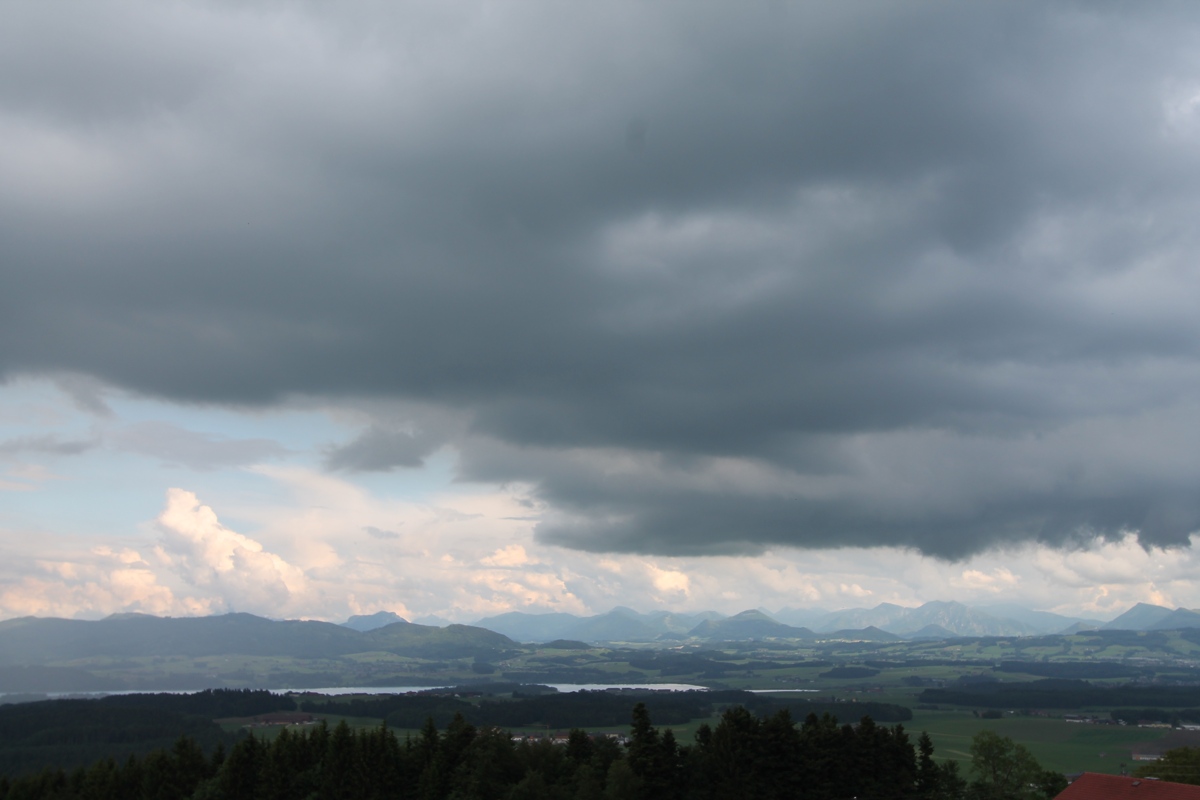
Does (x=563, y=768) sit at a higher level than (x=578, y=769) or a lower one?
lower

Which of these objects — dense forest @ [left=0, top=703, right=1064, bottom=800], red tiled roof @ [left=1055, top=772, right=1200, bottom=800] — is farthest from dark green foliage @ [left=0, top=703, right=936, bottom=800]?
red tiled roof @ [left=1055, top=772, right=1200, bottom=800]

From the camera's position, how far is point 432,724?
107 meters

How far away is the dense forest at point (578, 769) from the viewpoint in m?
92.3

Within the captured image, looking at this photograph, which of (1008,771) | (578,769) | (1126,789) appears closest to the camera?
(1126,789)

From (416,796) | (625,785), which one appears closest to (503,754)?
(416,796)

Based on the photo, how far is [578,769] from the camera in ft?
306

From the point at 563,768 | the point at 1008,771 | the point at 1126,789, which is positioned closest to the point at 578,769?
the point at 563,768

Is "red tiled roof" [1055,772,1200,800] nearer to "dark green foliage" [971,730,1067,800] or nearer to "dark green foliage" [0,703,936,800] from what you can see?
"dark green foliage" [0,703,936,800]

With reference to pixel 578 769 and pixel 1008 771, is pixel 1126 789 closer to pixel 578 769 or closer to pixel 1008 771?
pixel 1008 771

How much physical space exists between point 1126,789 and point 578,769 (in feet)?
164

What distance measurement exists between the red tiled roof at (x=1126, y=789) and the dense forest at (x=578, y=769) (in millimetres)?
18939

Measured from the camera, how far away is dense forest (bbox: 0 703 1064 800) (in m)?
92.3

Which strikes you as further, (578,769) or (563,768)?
(563,768)

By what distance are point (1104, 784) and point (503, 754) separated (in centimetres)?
5850
